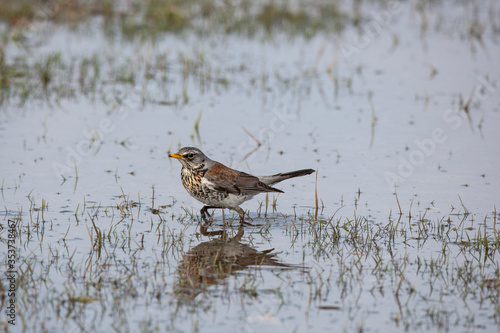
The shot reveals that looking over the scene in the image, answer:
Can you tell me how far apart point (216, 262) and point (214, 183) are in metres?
1.53

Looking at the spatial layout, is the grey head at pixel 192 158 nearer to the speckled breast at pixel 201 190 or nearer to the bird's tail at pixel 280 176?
the speckled breast at pixel 201 190

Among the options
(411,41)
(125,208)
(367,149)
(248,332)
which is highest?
(411,41)

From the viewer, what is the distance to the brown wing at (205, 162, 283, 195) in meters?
9.11

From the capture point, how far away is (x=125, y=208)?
9.52 meters

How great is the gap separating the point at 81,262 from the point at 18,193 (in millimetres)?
2876

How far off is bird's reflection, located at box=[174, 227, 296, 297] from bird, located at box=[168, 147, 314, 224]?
0.58 metres

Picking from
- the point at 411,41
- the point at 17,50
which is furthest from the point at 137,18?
the point at 411,41

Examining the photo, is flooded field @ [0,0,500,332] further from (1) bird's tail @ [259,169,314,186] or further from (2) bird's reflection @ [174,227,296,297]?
(1) bird's tail @ [259,169,314,186]

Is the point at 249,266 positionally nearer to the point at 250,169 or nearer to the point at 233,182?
the point at 233,182

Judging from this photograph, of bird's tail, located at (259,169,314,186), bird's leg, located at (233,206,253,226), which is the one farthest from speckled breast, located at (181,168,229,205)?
bird's tail, located at (259,169,314,186)

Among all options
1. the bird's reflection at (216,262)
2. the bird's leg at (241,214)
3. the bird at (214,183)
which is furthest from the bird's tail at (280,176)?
the bird's reflection at (216,262)

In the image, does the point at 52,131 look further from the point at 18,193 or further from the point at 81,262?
the point at 81,262

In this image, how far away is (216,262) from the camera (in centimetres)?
779

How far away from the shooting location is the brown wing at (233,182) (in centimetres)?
911
